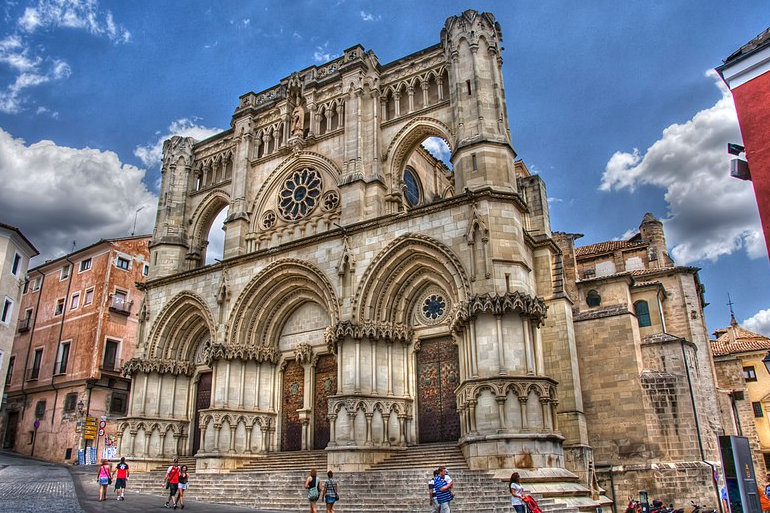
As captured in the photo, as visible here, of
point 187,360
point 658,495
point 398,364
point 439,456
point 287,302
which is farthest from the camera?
point 187,360

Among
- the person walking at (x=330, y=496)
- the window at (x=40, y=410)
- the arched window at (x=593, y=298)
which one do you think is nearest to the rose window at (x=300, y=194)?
the arched window at (x=593, y=298)

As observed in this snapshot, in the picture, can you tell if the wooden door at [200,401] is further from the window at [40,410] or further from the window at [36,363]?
the window at [36,363]

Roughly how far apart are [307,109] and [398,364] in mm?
12064

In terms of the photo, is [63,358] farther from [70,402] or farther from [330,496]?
[330,496]

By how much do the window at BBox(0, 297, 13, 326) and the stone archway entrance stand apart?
18.9m

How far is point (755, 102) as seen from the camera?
13461 millimetres

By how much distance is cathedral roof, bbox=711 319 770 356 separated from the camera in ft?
136

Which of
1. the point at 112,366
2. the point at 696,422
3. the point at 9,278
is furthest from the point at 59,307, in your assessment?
the point at 696,422

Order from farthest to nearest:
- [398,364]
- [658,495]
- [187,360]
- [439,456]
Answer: [187,360]
[658,495]
[398,364]
[439,456]

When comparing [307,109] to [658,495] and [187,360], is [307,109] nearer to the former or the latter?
[187,360]

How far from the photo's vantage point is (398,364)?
19859 mm

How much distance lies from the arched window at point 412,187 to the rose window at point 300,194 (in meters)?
3.86

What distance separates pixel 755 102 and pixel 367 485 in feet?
41.8

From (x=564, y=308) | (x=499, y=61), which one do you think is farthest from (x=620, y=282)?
(x=499, y=61)
